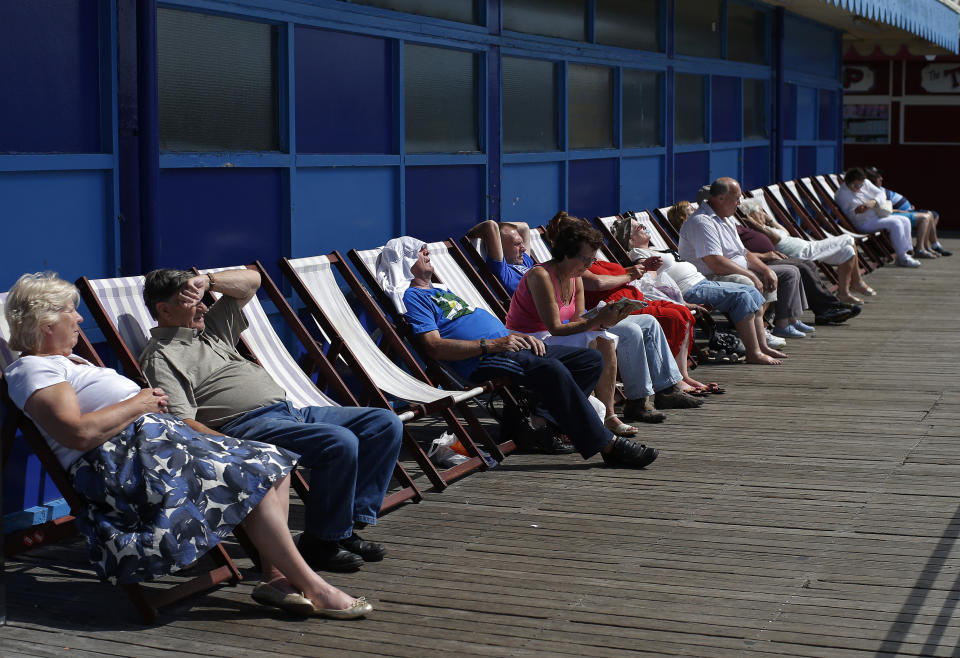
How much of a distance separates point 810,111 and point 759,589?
41.0ft

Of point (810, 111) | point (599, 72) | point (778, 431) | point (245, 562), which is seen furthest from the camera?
point (810, 111)

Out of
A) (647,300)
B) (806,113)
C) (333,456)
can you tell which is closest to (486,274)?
(647,300)

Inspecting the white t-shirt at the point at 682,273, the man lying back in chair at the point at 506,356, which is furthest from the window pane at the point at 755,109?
the man lying back in chair at the point at 506,356

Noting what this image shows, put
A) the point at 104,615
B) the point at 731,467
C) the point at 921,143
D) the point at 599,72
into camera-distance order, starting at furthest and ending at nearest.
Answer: the point at 921,143
the point at 599,72
the point at 731,467
the point at 104,615

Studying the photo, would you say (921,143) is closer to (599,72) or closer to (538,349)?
(599,72)

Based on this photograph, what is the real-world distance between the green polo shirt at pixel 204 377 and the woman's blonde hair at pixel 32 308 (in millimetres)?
419

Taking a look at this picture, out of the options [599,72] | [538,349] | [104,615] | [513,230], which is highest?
[599,72]

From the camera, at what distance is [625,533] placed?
4434mm

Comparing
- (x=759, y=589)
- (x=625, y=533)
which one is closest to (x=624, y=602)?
(x=759, y=589)

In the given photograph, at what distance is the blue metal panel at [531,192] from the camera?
25.7 ft

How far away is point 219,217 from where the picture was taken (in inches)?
214

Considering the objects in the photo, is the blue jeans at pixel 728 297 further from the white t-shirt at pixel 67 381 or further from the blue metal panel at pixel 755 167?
the blue metal panel at pixel 755 167

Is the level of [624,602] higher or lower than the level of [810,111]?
lower

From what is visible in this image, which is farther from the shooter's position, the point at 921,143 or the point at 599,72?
the point at 921,143
